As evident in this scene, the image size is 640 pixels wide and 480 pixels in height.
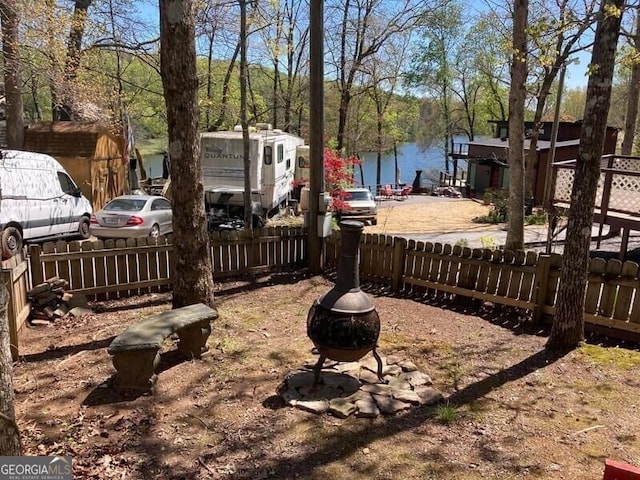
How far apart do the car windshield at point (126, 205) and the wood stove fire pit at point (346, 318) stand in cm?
947

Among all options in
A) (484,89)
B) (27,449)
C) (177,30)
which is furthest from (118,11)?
(484,89)

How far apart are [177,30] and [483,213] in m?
20.5

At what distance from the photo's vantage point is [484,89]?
46.4m

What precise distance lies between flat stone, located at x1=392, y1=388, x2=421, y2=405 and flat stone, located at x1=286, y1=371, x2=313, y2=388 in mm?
780

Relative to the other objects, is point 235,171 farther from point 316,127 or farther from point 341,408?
point 341,408

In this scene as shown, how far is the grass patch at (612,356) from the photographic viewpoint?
5098mm

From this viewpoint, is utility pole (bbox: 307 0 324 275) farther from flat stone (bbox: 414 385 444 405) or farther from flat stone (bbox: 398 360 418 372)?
flat stone (bbox: 414 385 444 405)

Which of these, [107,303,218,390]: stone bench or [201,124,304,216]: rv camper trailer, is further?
[201,124,304,216]: rv camper trailer

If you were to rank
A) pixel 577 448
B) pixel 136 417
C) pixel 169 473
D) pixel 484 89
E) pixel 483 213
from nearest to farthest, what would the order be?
1. pixel 169 473
2. pixel 577 448
3. pixel 136 417
4. pixel 483 213
5. pixel 484 89

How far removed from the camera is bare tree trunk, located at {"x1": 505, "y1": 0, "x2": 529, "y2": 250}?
10148mm

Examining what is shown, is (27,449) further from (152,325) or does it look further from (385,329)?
(385,329)

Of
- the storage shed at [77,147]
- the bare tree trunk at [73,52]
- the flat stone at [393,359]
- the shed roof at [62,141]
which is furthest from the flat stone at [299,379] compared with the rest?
the bare tree trunk at [73,52]

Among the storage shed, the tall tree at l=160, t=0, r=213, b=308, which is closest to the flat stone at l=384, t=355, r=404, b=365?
the tall tree at l=160, t=0, r=213, b=308

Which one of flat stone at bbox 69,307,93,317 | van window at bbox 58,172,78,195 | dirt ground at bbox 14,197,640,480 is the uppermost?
van window at bbox 58,172,78,195
